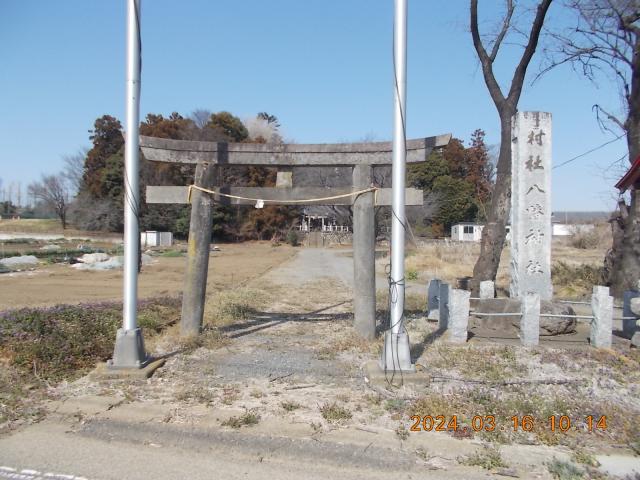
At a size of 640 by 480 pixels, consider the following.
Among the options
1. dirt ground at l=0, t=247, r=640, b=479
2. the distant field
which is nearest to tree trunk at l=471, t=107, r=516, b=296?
dirt ground at l=0, t=247, r=640, b=479

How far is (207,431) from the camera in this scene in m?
4.19

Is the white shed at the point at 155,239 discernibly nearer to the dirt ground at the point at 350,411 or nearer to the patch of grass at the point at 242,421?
the dirt ground at the point at 350,411

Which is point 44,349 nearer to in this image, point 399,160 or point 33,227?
point 399,160

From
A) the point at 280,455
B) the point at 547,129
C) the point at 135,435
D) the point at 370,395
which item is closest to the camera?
the point at 280,455

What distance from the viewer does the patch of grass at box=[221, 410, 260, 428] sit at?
4.30 meters

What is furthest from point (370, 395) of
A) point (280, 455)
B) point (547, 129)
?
point (547, 129)

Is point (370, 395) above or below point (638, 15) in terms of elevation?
below

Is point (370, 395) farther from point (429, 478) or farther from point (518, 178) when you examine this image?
point (518, 178)

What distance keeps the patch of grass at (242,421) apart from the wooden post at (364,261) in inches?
131

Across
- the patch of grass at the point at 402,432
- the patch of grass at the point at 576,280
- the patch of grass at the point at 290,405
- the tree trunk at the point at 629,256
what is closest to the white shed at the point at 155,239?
the patch of grass at the point at 576,280

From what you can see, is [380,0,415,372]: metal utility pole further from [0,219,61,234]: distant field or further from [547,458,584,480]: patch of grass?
[0,219,61,234]: distant field

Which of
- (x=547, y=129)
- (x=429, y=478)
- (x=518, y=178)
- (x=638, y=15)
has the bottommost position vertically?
(x=429, y=478)

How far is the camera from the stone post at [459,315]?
7375 mm

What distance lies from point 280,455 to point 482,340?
4802 millimetres
